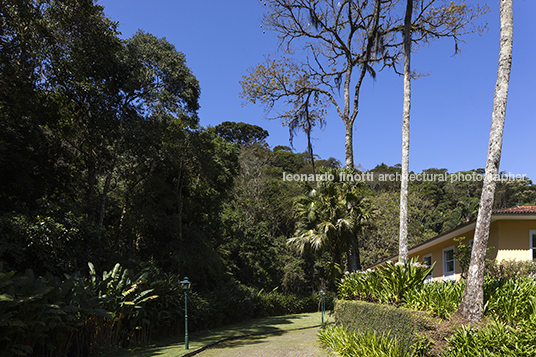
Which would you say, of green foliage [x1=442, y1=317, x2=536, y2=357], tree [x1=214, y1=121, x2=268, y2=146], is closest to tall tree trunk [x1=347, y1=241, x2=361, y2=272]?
green foliage [x1=442, y1=317, x2=536, y2=357]

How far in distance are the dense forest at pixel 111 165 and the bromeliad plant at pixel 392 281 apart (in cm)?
564

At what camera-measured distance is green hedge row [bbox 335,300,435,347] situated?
6863 mm

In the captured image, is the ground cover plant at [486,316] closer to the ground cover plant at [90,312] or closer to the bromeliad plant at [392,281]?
the bromeliad plant at [392,281]

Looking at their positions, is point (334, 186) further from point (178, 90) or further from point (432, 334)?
point (432, 334)

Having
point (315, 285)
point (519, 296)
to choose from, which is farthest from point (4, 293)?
point (315, 285)

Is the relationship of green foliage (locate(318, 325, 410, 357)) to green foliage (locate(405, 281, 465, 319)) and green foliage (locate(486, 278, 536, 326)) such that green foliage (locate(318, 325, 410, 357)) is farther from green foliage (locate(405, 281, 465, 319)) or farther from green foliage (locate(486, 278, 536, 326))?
green foliage (locate(486, 278, 536, 326))

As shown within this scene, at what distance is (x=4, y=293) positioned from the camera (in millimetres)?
6914

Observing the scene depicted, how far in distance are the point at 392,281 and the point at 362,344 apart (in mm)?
1625

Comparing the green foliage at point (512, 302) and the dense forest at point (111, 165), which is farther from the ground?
the dense forest at point (111, 165)

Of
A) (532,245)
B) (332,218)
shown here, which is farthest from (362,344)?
(332,218)

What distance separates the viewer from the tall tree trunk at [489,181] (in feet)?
21.9

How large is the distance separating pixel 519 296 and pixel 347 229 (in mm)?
11976

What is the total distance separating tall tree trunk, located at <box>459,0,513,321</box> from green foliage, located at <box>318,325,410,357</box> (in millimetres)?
1500

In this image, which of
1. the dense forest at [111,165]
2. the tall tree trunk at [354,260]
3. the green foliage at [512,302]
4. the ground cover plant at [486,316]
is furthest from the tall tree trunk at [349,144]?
the green foliage at [512,302]
